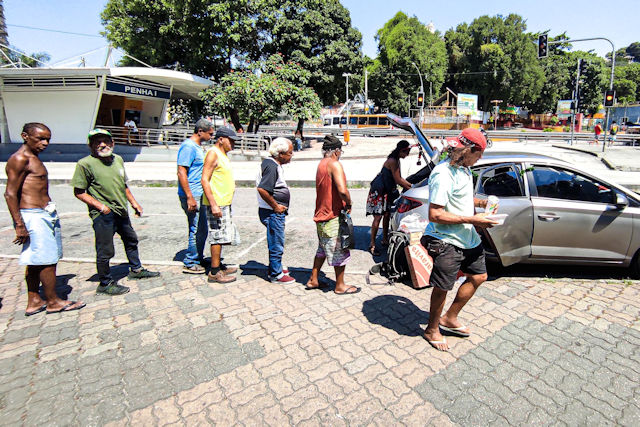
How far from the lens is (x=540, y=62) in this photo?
185ft

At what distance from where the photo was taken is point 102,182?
407 centimetres

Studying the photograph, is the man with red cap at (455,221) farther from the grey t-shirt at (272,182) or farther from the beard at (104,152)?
the beard at (104,152)

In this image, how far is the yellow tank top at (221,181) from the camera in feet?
14.0

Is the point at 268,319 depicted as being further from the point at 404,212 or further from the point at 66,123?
the point at 66,123

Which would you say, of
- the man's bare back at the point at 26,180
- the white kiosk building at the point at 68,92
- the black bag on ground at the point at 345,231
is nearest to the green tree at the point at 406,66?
the white kiosk building at the point at 68,92

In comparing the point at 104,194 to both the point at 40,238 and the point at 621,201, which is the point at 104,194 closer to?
the point at 40,238

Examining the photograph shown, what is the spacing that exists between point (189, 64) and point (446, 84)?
4566 centimetres

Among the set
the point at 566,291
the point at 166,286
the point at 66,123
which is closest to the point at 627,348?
the point at 566,291

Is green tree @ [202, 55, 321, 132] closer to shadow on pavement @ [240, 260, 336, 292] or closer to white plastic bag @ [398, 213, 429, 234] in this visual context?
shadow on pavement @ [240, 260, 336, 292]

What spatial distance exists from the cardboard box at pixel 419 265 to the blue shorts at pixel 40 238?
3.30 m

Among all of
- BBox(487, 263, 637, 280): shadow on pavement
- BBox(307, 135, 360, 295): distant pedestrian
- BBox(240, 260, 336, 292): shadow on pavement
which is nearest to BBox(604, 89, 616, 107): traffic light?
BBox(487, 263, 637, 280): shadow on pavement

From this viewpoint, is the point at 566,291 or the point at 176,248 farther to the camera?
the point at 176,248

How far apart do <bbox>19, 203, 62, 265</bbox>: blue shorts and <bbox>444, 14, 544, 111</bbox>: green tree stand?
5594 centimetres

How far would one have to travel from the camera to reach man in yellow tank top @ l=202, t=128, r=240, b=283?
13.7ft
